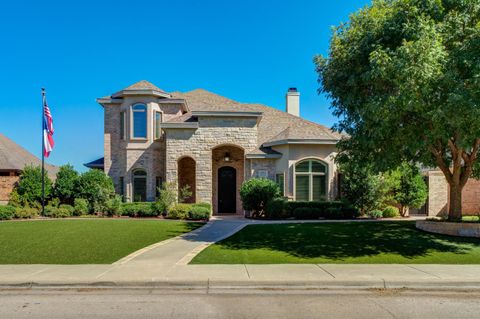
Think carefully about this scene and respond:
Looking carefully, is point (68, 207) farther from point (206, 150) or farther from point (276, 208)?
point (276, 208)

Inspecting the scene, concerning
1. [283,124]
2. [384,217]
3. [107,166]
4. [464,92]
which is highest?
[283,124]

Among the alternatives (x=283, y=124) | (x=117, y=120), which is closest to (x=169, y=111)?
(x=117, y=120)

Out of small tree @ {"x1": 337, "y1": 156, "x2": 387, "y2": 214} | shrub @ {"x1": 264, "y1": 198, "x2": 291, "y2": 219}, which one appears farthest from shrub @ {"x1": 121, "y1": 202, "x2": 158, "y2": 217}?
small tree @ {"x1": 337, "y1": 156, "x2": 387, "y2": 214}

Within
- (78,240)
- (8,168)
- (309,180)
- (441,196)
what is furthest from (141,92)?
(441,196)

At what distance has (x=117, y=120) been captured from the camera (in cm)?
2216

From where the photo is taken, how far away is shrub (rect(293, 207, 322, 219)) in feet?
58.6

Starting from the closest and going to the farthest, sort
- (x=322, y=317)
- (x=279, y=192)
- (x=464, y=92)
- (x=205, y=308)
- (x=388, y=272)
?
(x=322, y=317) < (x=205, y=308) < (x=388, y=272) < (x=464, y=92) < (x=279, y=192)

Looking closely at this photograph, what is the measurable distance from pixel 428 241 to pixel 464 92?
5.15 metres

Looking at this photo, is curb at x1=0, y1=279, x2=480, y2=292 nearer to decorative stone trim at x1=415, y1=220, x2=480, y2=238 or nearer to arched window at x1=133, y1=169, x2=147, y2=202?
decorative stone trim at x1=415, y1=220, x2=480, y2=238

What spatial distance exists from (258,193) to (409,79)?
10755 mm

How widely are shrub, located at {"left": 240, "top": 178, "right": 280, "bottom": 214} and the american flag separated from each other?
11392 mm

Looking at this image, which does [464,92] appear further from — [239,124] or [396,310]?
[239,124]

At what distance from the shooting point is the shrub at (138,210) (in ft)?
61.5

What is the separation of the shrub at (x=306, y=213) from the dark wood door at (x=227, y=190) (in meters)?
5.27
